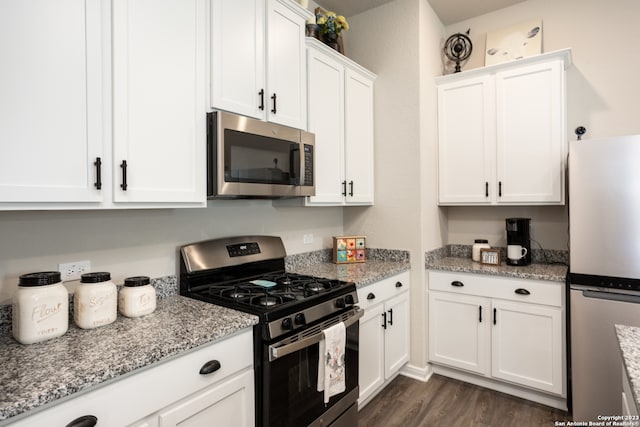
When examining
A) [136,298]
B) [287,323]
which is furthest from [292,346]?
[136,298]

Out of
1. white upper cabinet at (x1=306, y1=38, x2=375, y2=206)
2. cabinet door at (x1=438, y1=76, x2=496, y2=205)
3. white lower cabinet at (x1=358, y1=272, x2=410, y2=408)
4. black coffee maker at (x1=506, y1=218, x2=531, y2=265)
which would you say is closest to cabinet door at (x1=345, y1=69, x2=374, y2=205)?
white upper cabinet at (x1=306, y1=38, x2=375, y2=206)

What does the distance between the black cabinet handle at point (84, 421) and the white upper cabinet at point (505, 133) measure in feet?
8.87

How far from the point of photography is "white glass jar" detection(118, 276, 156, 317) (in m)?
1.44

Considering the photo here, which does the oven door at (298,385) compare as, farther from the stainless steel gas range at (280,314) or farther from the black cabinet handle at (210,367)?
the black cabinet handle at (210,367)

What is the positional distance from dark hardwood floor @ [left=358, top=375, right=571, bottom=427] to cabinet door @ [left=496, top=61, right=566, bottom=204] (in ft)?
4.69

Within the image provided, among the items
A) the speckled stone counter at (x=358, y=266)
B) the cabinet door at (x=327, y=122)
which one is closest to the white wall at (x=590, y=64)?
the speckled stone counter at (x=358, y=266)

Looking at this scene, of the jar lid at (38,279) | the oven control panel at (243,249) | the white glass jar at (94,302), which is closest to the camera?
the jar lid at (38,279)

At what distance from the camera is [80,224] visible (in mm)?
1501

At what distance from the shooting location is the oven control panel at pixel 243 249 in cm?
206

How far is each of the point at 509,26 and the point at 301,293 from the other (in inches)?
111

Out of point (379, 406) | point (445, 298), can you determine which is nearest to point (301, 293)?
point (379, 406)

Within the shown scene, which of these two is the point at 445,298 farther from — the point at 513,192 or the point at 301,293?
the point at 301,293

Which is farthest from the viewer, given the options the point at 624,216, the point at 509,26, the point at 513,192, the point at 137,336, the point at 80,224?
the point at 509,26

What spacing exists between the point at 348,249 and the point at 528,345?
1402mm
